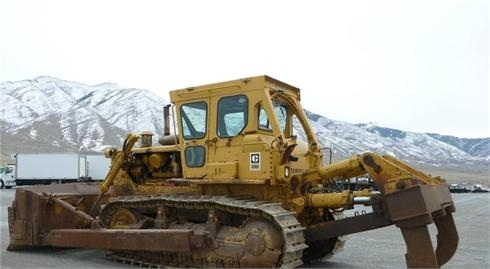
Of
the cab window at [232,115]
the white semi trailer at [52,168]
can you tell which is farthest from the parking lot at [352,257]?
the white semi trailer at [52,168]

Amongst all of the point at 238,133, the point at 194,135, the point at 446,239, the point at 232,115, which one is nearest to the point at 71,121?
the point at 194,135

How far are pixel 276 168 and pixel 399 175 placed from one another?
197 centimetres

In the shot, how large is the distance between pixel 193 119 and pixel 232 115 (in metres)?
0.85

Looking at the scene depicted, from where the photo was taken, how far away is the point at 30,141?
118m

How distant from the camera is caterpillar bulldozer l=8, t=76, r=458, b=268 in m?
7.64

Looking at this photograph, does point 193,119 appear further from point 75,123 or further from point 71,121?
point 71,121

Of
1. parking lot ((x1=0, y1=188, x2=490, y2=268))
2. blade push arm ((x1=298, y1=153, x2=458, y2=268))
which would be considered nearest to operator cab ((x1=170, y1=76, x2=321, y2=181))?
blade push arm ((x1=298, y1=153, x2=458, y2=268))

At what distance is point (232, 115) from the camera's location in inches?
358

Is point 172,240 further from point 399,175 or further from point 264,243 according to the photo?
point 399,175

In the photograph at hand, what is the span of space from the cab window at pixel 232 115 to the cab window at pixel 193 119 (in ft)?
1.17

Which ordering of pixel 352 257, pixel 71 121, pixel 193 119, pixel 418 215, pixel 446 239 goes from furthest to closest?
pixel 71 121 < pixel 352 257 < pixel 193 119 < pixel 446 239 < pixel 418 215

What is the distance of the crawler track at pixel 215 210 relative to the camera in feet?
24.9

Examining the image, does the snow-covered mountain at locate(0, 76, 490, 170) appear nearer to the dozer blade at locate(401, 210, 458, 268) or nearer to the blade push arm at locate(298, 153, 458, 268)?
the blade push arm at locate(298, 153, 458, 268)

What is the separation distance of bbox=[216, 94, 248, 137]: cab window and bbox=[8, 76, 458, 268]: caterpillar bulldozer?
2 cm
